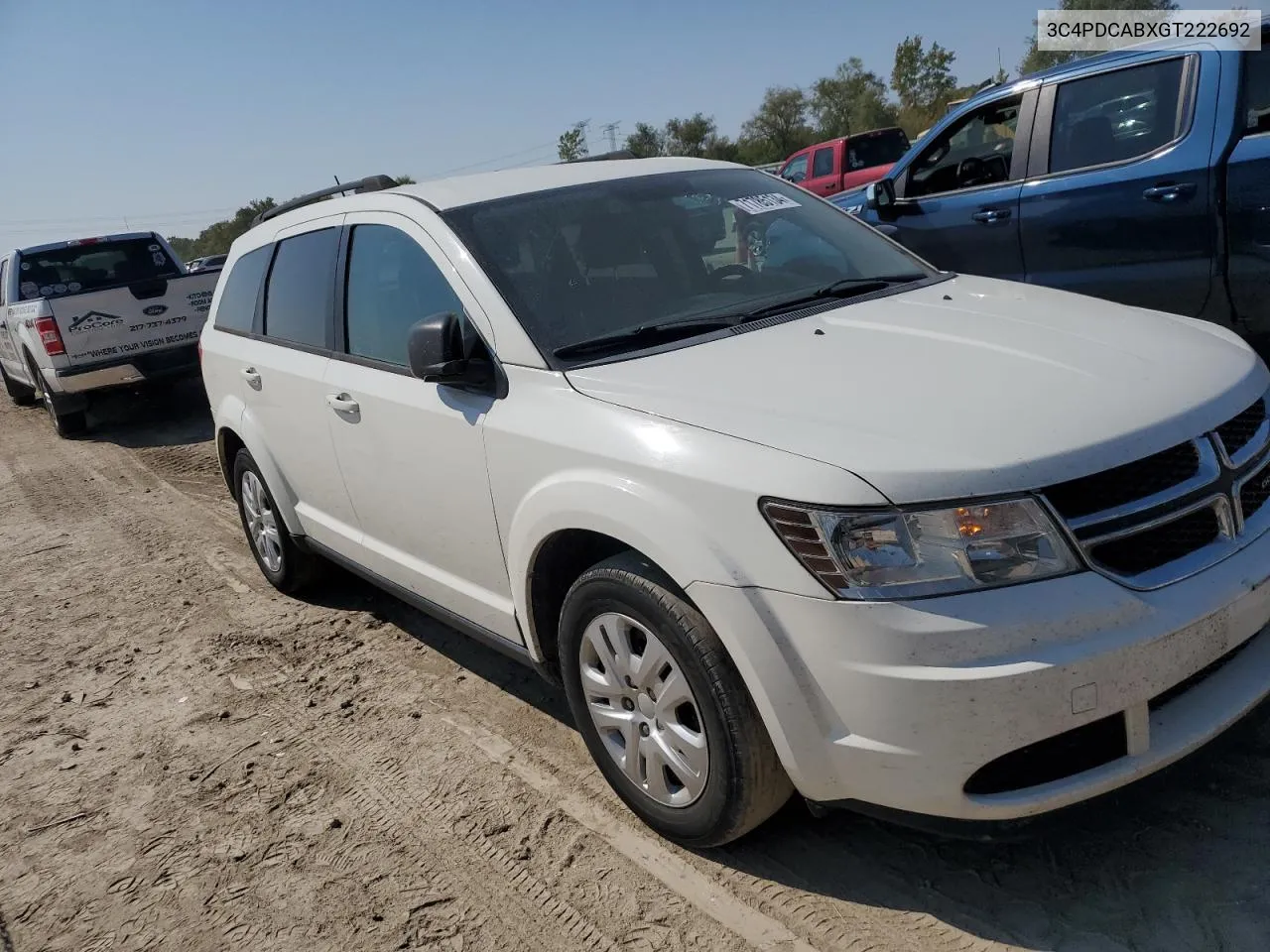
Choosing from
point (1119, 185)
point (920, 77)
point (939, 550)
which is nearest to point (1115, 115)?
point (1119, 185)

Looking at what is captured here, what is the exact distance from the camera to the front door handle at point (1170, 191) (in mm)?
5062

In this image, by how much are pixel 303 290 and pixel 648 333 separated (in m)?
1.92

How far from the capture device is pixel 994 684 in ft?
6.94

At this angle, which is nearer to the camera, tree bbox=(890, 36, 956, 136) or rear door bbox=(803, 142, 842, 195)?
rear door bbox=(803, 142, 842, 195)

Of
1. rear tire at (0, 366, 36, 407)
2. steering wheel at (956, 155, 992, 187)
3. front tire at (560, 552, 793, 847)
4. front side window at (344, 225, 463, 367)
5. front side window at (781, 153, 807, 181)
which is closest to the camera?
front tire at (560, 552, 793, 847)

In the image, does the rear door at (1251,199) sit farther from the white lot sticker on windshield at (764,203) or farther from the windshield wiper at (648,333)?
the windshield wiper at (648,333)

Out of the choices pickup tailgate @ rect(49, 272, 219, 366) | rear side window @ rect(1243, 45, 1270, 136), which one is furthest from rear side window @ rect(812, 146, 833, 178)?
rear side window @ rect(1243, 45, 1270, 136)

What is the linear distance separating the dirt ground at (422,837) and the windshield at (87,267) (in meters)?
7.49

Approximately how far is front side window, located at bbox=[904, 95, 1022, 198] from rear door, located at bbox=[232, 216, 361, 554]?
3.94 metres

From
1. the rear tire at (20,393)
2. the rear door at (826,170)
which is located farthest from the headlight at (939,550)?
→ the rear door at (826,170)

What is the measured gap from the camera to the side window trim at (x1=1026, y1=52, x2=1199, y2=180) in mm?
5121

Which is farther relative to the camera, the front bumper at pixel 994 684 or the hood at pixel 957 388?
the hood at pixel 957 388

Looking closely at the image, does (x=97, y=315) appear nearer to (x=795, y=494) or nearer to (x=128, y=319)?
(x=128, y=319)

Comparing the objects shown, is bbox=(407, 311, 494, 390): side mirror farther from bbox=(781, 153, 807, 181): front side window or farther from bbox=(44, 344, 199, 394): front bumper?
Answer: bbox=(781, 153, 807, 181): front side window
